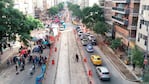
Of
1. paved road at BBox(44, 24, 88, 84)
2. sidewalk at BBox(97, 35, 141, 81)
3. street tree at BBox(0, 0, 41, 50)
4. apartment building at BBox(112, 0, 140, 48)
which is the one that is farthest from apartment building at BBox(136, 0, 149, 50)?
street tree at BBox(0, 0, 41, 50)

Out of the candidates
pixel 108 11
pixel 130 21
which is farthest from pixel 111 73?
pixel 108 11

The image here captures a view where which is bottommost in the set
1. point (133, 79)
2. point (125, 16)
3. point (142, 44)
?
point (133, 79)

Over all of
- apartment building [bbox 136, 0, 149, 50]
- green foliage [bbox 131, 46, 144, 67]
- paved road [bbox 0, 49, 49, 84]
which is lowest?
paved road [bbox 0, 49, 49, 84]

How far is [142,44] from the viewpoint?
122 ft

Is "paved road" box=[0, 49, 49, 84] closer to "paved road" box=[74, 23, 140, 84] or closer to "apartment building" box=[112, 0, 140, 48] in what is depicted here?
"paved road" box=[74, 23, 140, 84]

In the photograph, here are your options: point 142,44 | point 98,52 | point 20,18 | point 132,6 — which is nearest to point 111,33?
point 98,52

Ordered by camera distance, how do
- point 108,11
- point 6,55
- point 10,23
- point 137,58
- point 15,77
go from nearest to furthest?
point 137,58, point 15,77, point 10,23, point 6,55, point 108,11

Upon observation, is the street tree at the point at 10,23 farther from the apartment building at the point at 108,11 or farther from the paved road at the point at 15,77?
the apartment building at the point at 108,11

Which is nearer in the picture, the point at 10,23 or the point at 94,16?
the point at 10,23

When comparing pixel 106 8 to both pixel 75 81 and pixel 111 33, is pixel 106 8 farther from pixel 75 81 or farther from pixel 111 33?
pixel 75 81

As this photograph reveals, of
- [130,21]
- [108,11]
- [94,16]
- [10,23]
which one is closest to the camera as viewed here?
[10,23]

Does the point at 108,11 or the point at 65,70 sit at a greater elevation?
the point at 108,11

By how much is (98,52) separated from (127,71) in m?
14.3

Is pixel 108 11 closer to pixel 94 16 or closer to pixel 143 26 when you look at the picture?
pixel 94 16
